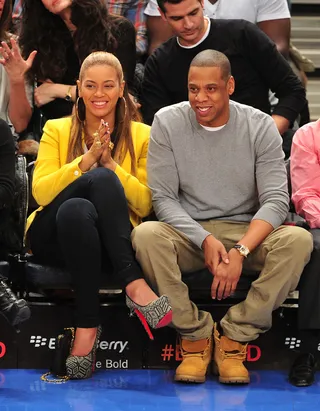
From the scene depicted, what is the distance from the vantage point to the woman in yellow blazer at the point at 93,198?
371 centimetres

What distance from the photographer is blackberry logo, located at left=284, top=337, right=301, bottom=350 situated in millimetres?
3922

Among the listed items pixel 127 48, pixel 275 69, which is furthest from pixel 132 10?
pixel 275 69

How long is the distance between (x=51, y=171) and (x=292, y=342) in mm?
1163

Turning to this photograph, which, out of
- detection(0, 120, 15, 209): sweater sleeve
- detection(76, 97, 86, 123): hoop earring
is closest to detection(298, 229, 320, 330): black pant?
detection(76, 97, 86, 123): hoop earring

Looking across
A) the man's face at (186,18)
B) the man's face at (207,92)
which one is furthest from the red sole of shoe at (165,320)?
the man's face at (186,18)

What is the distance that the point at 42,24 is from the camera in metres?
4.71

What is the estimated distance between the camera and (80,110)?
4.07m

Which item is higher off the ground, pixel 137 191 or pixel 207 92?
pixel 207 92

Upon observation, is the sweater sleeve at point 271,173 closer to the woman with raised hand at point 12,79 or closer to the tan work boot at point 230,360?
the tan work boot at point 230,360

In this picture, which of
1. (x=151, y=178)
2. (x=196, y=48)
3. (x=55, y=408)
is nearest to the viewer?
(x=55, y=408)

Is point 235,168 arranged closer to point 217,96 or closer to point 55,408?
point 217,96

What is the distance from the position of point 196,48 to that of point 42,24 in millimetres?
745

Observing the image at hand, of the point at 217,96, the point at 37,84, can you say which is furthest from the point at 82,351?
the point at 37,84

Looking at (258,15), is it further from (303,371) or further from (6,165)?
(303,371)
